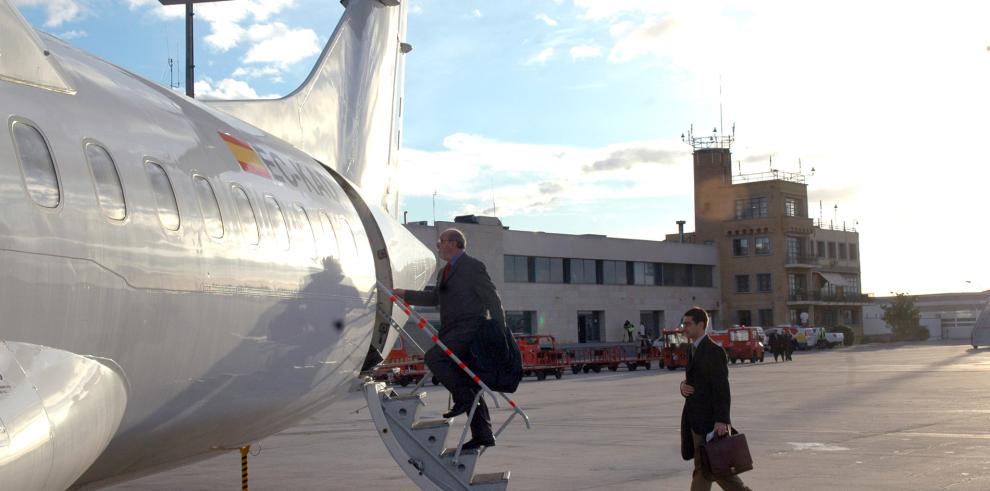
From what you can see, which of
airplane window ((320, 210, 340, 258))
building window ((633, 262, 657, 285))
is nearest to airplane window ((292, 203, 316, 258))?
airplane window ((320, 210, 340, 258))

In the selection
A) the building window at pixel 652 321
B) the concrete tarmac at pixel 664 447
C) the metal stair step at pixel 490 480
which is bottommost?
the concrete tarmac at pixel 664 447

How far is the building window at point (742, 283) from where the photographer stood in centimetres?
9094

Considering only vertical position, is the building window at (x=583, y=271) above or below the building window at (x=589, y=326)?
above

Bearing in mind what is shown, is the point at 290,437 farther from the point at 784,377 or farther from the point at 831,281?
the point at 831,281

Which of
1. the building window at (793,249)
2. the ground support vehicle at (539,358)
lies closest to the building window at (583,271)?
the building window at (793,249)

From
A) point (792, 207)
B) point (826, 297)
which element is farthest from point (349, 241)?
point (826, 297)

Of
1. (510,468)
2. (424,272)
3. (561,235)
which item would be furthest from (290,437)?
(561,235)

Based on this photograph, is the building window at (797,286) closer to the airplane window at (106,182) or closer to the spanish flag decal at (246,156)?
the spanish flag decal at (246,156)

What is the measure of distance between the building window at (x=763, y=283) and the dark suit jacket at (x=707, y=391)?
8334 cm

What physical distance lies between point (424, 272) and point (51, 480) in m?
7.55

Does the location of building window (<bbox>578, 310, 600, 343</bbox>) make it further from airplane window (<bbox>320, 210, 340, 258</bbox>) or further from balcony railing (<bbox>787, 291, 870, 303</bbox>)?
airplane window (<bbox>320, 210, 340, 258</bbox>)

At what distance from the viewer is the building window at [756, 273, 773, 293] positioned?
90.3 metres

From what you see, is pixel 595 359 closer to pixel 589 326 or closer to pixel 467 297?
pixel 589 326

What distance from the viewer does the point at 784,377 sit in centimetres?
3909
